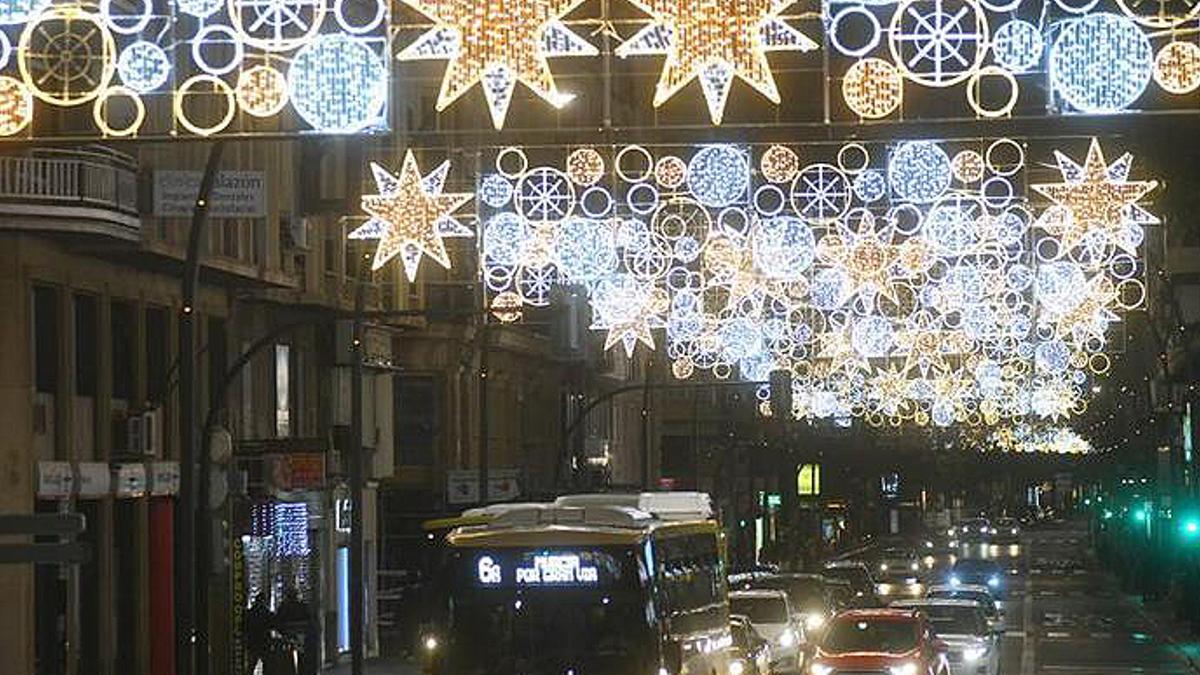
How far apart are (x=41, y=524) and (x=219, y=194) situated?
14209mm

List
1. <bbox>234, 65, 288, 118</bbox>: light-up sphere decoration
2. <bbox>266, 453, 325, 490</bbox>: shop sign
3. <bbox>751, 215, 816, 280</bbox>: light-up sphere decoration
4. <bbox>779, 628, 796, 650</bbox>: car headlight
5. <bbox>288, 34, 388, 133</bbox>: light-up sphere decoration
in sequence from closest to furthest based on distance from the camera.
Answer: <bbox>288, 34, 388, 133</bbox>: light-up sphere decoration → <bbox>234, 65, 288, 118</bbox>: light-up sphere decoration → <bbox>751, 215, 816, 280</bbox>: light-up sphere decoration → <bbox>266, 453, 325, 490</bbox>: shop sign → <bbox>779, 628, 796, 650</bbox>: car headlight

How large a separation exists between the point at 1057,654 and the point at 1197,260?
4409cm

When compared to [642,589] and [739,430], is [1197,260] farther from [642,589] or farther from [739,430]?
[642,589]

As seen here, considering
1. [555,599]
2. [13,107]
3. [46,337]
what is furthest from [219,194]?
[13,107]

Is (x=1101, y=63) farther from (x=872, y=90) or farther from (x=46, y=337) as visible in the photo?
(x=46, y=337)

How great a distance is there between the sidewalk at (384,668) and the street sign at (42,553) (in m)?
A: 30.1

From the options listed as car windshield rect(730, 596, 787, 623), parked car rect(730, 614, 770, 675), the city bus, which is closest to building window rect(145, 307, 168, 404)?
car windshield rect(730, 596, 787, 623)

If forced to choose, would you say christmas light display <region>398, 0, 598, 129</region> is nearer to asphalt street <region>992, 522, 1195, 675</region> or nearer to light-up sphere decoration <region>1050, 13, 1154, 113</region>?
light-up sphere decoration <region>1050, 13, 1154, 113</region>

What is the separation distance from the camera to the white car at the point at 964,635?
3994 centimetres

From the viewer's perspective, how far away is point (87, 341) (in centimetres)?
3959

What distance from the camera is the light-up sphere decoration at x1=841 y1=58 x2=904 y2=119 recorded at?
70.8 ft

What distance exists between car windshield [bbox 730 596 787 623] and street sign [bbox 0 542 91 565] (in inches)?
1053

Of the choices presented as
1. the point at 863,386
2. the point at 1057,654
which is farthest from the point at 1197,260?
the point at 1057,654

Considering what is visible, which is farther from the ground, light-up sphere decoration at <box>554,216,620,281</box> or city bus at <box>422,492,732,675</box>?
light-up sphere decoration at <box>554,216,620,281</box>
